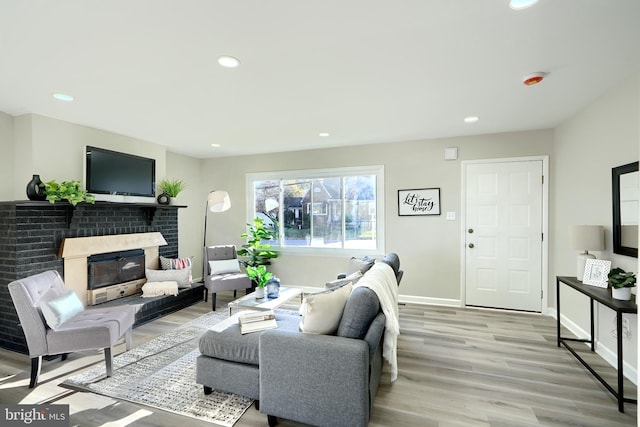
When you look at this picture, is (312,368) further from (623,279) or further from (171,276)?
(171,276)

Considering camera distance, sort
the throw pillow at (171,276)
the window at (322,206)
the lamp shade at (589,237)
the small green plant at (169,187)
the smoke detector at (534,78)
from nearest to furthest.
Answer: the smoke detector at (534,78), the lamp shade at (589,237), the throw pillow at (171,276), the small green plant at (169,187), the window at (322,206)

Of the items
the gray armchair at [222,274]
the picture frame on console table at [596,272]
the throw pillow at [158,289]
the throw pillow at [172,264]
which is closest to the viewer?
the picture frame on console table at [596,272]

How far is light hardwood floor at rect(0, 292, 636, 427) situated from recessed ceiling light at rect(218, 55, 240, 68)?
2.45 m

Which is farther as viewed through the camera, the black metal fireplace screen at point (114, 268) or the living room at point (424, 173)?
the black metal fireplace screen at point (114, 268)

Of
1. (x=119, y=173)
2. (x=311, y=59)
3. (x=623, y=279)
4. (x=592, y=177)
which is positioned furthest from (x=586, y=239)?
(x=119, y=173)

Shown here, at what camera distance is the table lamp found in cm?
262

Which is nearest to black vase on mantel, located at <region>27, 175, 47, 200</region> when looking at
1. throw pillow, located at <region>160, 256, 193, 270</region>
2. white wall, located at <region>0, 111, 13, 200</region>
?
white wall, located at <region>0, 111, 13, 200</region>

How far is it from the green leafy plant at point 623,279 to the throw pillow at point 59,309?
436cm

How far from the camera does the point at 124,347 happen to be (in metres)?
2.94

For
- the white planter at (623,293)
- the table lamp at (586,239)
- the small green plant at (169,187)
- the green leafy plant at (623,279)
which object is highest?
the small green plant at (169,187)

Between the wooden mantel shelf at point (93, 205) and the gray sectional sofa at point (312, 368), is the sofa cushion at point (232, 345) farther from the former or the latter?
the wooden mantel shelf at point (93, 205)

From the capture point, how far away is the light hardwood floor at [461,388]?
1916mm

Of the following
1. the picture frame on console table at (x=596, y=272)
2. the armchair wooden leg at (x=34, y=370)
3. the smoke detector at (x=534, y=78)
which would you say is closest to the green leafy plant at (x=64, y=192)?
the armchair wooden leg at (x=34, y=370)

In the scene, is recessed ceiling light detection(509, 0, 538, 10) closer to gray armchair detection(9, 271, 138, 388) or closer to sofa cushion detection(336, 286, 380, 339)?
sofa cushion detection(336, 286, 380, 339)
